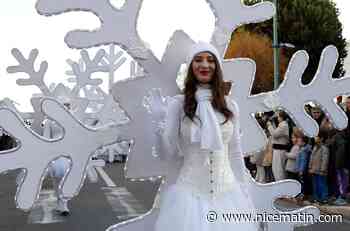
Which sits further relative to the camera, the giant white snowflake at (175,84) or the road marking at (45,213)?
the road marking at (45,213)

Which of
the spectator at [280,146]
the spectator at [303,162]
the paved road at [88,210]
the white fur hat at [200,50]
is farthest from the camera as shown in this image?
the spectator at [280,146]

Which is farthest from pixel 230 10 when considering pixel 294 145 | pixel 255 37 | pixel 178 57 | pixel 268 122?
pixel 255 37

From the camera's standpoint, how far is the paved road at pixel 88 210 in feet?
28.9

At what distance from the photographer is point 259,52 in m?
41.7

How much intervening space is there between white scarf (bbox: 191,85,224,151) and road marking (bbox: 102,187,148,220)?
17.5 ft

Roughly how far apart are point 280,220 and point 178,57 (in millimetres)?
1446

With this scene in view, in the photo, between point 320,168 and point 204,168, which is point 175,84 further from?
point 320,168

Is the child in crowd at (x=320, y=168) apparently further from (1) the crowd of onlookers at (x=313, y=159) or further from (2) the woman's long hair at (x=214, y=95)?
(2) the woman's long hair at (x=214, y=95)

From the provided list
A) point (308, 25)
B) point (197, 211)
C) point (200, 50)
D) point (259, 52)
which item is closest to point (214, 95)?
point (200, 50)

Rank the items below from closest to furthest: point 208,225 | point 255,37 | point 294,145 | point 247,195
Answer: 1. point 208,225
2. point 247,195
3. point 294,145
4. point 255,37

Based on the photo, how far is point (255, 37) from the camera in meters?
42.5

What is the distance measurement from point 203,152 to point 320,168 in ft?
22.6

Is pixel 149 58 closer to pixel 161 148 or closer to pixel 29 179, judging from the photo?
pixel 161 148

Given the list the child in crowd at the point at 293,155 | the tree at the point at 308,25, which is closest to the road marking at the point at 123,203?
the child in crowd at the point at 293,155
